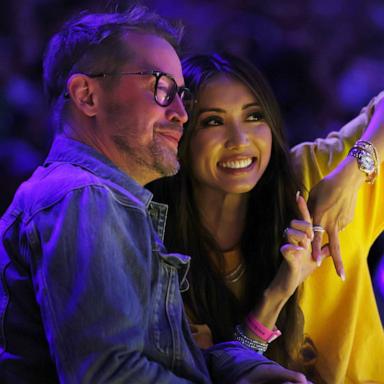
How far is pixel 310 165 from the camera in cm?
200

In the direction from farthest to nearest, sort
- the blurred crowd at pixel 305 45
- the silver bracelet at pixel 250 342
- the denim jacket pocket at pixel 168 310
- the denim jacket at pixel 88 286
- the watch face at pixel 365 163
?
the blurred crowd at pixel 305 45 < the watch face at pixel 365 163 < the silver bracelet at pixel 250 342 < the denim jacket pocket at pixel 168 310 < the denim jacket at pixel 88 286

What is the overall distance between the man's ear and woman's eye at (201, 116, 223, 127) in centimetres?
62

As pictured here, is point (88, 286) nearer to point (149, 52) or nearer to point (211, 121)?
point (149, 52)

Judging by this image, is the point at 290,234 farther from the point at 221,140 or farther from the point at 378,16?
the point at 378,16

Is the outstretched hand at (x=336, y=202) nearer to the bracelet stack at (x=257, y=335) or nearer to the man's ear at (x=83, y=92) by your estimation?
the bracelet stack at (x=257, y=335)

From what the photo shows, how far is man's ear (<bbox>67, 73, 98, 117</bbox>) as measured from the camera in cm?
129

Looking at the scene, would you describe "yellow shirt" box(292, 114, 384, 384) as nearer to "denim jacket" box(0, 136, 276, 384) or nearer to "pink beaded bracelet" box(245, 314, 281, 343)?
"pink beaded bracelet" box(245, 314, 281, 343)

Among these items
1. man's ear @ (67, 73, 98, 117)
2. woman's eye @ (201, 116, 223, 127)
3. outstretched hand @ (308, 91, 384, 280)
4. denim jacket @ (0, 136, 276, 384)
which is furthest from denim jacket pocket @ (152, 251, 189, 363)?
woman's eye @ (201, 116, 223, 127)

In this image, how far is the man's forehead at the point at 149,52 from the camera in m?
1.32

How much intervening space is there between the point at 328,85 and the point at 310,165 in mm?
1402

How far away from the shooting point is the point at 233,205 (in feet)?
6.53

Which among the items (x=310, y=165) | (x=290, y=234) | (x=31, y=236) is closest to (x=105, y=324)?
(x=31, y=236)

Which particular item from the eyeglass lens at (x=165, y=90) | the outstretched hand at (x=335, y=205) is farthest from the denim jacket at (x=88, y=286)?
the outstretched hand at (x=335, y=205)

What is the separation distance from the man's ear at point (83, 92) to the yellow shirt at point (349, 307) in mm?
889
